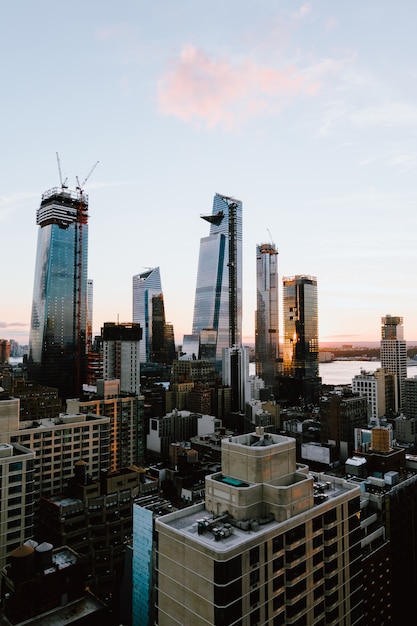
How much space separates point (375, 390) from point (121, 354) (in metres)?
113

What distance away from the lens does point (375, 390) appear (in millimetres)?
188500

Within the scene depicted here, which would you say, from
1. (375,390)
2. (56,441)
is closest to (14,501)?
(56,441)

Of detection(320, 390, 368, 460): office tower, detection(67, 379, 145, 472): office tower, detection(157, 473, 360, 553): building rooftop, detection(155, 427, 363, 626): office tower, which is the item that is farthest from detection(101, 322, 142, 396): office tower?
detection(157, 473, 360, 553): building rooftop

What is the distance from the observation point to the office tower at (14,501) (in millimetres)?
56188

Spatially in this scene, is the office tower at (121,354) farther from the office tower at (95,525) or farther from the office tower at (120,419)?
the office tower at (95,525)

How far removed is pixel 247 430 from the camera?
18575 cm

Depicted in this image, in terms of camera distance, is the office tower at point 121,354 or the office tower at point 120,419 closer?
the office tower at point 120,419

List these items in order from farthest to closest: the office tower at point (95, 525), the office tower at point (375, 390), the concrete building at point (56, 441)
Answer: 1. the office tower at point (375, 390)
2. the concrete building at point (56, 441)
3. the office tower at point (95, 525)

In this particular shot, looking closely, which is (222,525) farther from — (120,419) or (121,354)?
(121,354)

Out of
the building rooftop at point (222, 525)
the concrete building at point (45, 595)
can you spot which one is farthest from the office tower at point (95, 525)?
the building rooftop at point (222, 525)

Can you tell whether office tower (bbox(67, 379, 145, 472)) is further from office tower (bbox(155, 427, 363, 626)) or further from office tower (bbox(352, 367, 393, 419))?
office tower (bbox(352, 367, 393, 419))

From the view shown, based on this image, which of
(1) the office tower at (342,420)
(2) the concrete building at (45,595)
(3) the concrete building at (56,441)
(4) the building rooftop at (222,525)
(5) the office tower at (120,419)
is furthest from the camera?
(1) the office tower at (342,420)

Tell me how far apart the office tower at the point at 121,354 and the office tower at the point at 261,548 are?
438 feet

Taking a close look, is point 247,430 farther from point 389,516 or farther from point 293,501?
point 293,501
